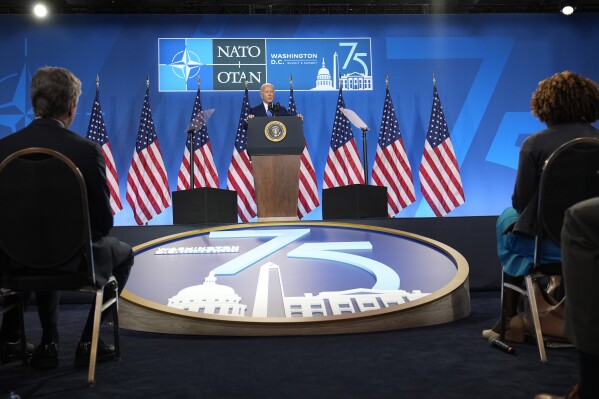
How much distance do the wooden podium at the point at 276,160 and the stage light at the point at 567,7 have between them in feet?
17.6

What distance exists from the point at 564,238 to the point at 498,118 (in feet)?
26.5

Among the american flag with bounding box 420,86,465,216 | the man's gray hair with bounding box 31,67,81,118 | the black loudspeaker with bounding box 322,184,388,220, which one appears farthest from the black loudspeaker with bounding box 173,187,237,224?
the american flag with bounding box 420,86,465,216

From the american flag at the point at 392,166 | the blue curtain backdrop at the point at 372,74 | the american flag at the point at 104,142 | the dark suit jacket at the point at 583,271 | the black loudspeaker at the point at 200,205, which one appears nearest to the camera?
the dark suit jacket at the point at 583,271

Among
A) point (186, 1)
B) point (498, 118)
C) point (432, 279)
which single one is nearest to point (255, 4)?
point (186, 1)

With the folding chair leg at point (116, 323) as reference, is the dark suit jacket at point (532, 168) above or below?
above

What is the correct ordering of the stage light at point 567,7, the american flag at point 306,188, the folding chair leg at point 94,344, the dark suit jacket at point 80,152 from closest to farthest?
the folding chair leg at point 94,344 → the dark suit jacket at point 80,152 → the american flag at point 306,188 → the stage light at point 567,7

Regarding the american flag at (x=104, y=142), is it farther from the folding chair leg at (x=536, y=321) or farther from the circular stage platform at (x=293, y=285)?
the folding chair leg at (x=536, y=321)

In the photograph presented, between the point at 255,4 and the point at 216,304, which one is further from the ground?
the point at 255,4

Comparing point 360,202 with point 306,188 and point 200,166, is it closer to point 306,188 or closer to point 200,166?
point 306,188

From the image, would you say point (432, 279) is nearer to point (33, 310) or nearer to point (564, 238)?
point (564, 238)

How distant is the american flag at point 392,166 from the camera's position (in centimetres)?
806

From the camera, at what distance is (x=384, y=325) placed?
279 centimetres

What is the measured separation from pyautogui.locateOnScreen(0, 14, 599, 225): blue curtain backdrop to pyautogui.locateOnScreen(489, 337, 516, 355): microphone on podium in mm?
6266

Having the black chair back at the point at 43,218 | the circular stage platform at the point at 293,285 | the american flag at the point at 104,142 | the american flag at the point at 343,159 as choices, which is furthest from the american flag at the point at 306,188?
the black chair back at the point at 43,218
